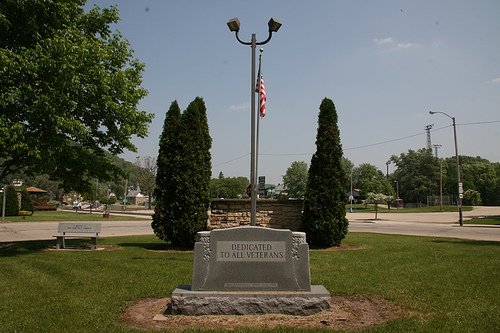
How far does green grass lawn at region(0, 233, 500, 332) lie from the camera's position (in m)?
4.95

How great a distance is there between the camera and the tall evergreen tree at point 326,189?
501 inches

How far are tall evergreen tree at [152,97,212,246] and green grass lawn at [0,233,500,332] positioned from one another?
1015 millimetres

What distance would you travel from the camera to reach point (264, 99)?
14.4m

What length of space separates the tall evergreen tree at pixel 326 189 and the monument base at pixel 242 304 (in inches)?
294

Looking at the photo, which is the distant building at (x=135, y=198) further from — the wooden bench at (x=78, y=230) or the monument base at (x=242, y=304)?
the monument base at (x=242, y=304)

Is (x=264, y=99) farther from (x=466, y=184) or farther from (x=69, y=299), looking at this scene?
(x=466, y=184)

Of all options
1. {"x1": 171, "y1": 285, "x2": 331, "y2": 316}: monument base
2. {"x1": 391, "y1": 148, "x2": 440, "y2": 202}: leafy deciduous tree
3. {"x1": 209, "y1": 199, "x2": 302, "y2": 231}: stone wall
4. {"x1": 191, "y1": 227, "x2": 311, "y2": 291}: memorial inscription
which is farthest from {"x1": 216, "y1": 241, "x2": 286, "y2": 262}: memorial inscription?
{"x1": 391, "y1": 148, "x2": 440, "y2": 202}: leafy deciduous tree

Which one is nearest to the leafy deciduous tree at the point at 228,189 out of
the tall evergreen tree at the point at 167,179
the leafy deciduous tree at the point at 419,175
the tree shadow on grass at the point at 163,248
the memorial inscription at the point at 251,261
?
the leafy deciduous tree at the point at 419,175

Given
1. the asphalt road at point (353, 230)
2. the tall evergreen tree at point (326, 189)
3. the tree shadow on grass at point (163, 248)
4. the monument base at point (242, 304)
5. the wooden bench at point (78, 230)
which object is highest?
the tall evergreen tree at point (326, 189)

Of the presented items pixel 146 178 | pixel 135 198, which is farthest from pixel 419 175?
pixel 135 198

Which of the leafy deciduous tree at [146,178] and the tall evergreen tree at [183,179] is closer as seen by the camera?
the tall evergreen tree at [183,179]

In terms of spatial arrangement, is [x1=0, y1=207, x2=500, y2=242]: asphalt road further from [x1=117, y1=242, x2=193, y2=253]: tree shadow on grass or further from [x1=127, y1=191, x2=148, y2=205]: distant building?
[x1=127, y1=191, x2=148, y2=205]: distant building

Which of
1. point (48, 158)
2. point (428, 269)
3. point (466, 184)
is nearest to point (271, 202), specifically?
point (428, 269)

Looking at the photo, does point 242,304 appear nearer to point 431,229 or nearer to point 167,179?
point 167,179
